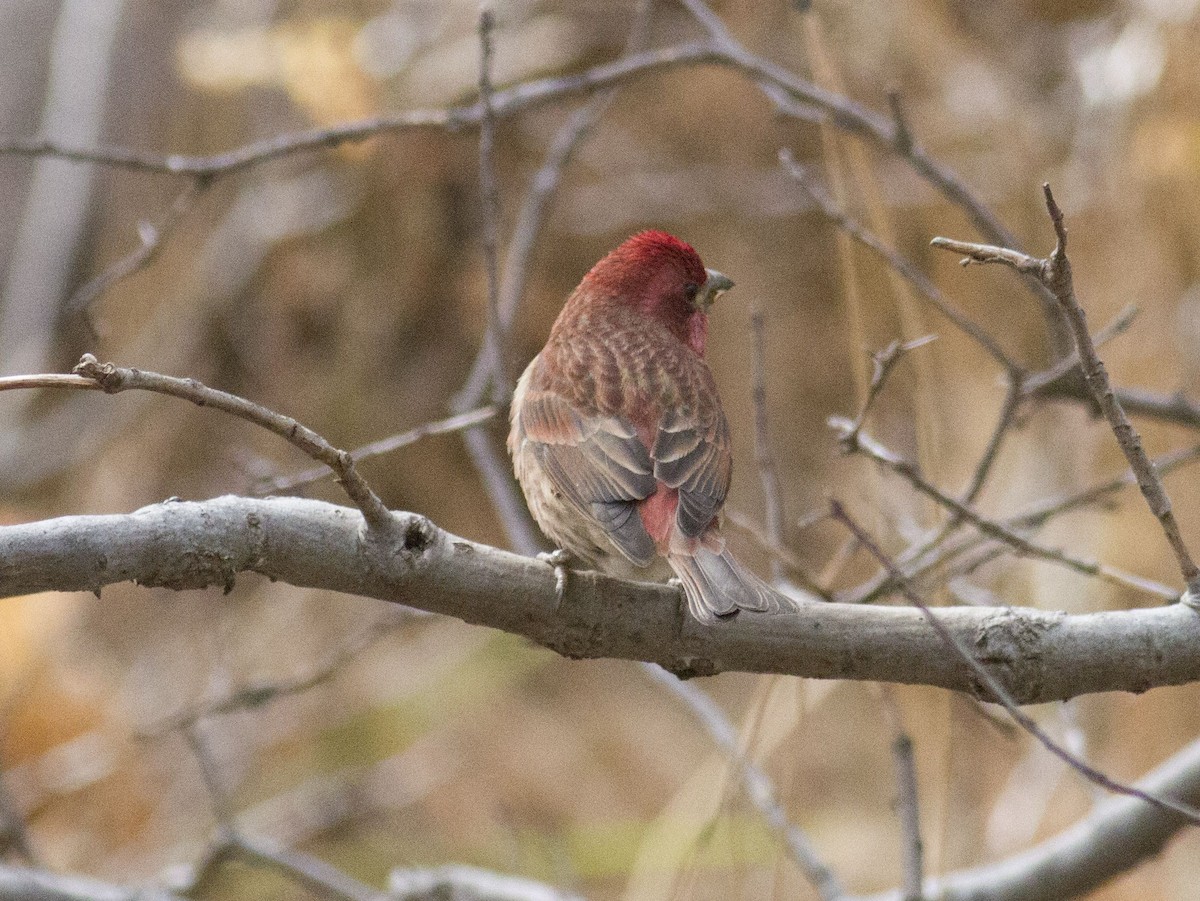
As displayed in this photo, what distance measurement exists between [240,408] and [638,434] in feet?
5.56

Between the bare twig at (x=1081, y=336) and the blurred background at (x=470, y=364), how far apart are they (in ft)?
12.2

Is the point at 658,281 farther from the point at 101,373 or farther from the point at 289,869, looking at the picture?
the point at 101,373

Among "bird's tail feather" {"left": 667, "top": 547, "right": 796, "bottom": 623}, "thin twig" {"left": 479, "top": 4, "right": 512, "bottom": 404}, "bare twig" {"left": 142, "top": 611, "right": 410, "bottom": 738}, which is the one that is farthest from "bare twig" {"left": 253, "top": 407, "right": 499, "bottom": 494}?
"bird's tail feather" {"left": 667, "top": 547, "right": 796, "bottom": 623}

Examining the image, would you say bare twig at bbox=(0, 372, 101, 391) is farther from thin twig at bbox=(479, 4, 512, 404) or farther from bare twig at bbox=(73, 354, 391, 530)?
thin twig at bbox=(479, 4, 512, 404)

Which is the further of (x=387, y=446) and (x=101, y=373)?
(x=387, y=446)

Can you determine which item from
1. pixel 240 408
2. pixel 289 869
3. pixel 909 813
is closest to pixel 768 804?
pixel 909 813

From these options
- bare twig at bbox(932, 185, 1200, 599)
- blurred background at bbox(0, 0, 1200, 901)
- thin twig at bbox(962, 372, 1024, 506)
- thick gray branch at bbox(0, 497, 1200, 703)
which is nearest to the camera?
bare twig at bbox(932, 185, 1200, 599)

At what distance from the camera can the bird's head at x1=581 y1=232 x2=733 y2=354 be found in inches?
167

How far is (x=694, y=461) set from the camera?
351cm

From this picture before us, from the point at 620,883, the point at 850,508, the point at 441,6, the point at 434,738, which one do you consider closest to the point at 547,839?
the point at 620,883

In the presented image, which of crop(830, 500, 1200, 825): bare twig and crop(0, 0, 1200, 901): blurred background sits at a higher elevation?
crop(0, 0, 1200, 901): blurred background

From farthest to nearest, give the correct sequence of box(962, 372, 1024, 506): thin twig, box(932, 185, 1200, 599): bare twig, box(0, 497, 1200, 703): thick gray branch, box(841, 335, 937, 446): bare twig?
1. box(962, 372, 1024, 506): thin twig
2. box(841, 335, 937, 446): bare twig
3. box(0, 497, 1200, 703): thick gray branch
4. box(932, 185, 1200, 599): bare twig

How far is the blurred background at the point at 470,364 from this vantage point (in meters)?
6.30

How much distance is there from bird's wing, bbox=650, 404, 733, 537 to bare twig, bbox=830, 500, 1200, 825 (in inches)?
28.7
